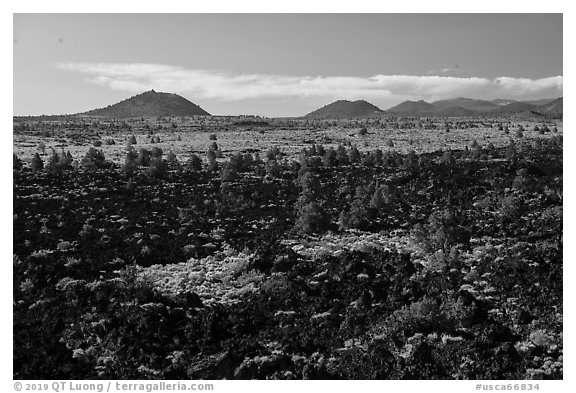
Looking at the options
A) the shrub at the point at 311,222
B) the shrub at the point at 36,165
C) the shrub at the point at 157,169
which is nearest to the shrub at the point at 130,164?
the shrub at the point at 157,169

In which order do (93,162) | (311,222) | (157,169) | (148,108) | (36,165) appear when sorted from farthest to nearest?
(148,108)
(93,162)
(36,165)
(157,169)
(311,222)

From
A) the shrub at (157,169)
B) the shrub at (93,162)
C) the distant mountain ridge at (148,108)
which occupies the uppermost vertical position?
the distant mountain ridge at (148,108)

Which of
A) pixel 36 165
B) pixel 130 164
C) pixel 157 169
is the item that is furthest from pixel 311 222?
pixel 36 165

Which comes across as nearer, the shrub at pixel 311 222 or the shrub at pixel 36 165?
the shrub at pixel 311 222

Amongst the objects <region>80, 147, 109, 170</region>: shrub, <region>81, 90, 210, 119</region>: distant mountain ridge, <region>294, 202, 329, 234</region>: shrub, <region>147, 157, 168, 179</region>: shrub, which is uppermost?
<region>81, 90, 210, 119</region>: distant mountain ridge

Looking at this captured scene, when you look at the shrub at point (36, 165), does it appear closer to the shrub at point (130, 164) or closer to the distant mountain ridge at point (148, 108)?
the shrub at point (130, 164)

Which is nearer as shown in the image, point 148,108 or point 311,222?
point 311,222

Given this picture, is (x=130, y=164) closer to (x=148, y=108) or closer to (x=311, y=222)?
(x=311, y=222)

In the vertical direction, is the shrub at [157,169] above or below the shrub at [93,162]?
below

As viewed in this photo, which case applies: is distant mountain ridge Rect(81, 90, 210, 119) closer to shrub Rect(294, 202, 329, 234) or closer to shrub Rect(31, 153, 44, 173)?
shrub Rect(31, 153, 44, 173)

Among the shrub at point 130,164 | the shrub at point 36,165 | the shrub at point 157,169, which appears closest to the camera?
the shrub at point 157,169

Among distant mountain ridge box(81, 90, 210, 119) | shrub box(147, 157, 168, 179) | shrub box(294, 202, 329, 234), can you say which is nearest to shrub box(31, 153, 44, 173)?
shrub box(147, 157, 168, 179)
